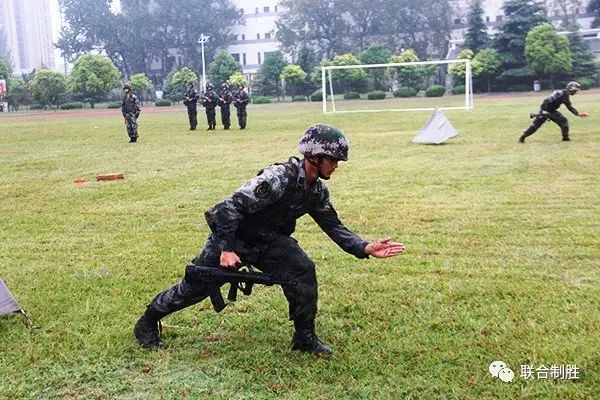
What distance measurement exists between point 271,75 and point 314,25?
39.2 feet

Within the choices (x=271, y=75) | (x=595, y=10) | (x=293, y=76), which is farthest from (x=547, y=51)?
(x=271, y=75)

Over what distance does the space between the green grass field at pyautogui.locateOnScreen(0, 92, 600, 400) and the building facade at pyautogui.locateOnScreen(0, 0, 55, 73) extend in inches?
4541

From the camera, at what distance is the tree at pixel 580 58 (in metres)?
Result: 60.0

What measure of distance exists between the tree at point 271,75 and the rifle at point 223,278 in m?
67.3

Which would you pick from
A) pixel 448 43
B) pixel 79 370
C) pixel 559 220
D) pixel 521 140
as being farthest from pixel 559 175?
pixel 448 43

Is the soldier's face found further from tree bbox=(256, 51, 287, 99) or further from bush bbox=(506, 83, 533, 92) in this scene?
tree bbox=(256, 51, 287, 99)

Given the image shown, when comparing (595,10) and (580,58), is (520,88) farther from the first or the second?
(595,10)

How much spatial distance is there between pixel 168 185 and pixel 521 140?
9.56m

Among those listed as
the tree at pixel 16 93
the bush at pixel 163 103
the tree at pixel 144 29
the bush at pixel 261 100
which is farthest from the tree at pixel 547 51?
the tree at pixel 16 93

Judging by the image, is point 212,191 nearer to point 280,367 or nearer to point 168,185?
point 168,185

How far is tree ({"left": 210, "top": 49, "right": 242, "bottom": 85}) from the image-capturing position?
7331 centimetres

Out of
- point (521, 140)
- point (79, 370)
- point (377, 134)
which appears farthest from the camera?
point (377, 134)

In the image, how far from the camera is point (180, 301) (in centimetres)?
474

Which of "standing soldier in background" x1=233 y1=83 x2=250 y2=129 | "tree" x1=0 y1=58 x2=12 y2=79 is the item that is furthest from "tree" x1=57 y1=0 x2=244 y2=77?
"standing soldier in background" x1=233 y1=83 x2=250 y2=129
